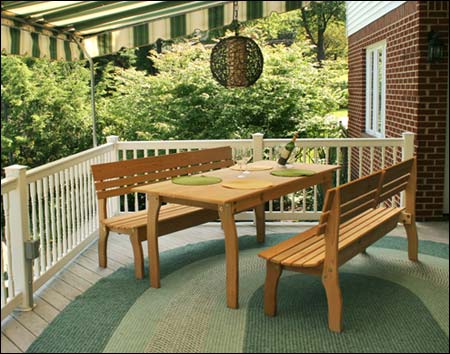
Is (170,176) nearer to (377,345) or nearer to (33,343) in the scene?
(33,343)

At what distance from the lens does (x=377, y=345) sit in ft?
10.6

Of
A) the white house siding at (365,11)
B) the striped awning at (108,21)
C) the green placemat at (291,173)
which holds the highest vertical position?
the white house siding at (365,11)

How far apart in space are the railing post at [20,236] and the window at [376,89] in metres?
5.41

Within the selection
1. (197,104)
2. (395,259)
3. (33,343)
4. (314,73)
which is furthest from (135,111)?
(33,343)

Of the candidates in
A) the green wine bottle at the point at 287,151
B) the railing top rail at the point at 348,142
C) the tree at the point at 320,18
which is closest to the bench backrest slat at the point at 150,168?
the railing top rail at the point at 348,142

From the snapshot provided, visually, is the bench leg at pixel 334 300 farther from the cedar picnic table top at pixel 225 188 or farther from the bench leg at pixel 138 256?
the bench leg at pixel 138 256

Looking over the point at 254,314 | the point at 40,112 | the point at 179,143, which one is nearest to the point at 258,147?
the point at 179,143

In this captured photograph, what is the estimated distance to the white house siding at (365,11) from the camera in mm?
7677

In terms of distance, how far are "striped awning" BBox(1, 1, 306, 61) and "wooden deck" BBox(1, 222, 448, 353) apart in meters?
1.86

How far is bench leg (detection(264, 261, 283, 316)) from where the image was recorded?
12.0ft

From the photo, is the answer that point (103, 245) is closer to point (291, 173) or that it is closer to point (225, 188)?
point (225, 188)

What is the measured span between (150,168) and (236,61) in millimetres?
1298

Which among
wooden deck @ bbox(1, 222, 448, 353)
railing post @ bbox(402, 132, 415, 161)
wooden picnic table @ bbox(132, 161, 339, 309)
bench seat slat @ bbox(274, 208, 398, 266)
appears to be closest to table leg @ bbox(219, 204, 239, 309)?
wooden picnic table @ bbox(132, 161, 339, 309)

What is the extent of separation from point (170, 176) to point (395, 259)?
214cm
